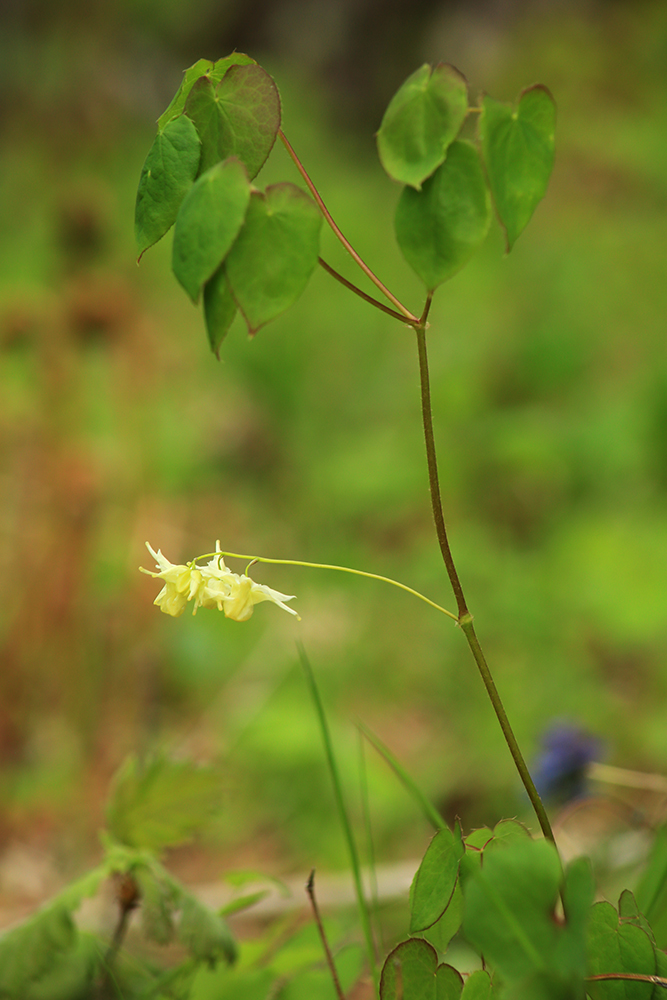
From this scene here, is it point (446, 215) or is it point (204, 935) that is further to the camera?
point (204, 935)

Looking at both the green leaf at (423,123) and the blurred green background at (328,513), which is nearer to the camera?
the green leaf at (423,123)

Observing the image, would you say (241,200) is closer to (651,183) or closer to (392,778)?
(392,778)

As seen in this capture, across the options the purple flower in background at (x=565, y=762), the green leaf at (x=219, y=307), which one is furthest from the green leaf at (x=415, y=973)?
the purple flower in background at (x=565, y=762)

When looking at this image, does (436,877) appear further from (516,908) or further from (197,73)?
(197,73)

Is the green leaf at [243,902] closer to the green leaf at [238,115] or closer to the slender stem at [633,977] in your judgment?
the slender stem at [633,977]

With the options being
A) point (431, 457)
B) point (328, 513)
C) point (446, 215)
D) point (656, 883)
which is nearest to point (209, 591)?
point (431, 457)
